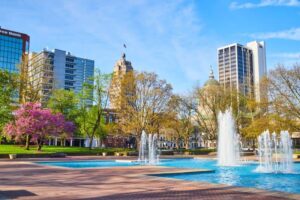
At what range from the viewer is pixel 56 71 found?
444 feet

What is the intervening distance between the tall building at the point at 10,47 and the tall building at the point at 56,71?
29.8 feet

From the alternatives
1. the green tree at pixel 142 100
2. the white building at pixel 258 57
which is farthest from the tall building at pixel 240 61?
the green tree at pixel 142 100

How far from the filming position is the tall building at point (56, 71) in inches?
2096

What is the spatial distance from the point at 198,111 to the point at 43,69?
2696 centimetres

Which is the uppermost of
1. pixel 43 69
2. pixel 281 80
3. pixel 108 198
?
pixel 43 69

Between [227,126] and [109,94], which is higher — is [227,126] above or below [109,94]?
below

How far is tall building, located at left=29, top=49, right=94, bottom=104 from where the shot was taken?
53250 mm

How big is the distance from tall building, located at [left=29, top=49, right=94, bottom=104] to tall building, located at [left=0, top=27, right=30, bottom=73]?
29.8 ft

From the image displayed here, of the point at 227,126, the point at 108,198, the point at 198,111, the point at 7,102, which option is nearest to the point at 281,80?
the point at 227,126

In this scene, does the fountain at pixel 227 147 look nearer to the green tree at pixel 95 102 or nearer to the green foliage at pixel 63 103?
the green tree at pixel 95 102

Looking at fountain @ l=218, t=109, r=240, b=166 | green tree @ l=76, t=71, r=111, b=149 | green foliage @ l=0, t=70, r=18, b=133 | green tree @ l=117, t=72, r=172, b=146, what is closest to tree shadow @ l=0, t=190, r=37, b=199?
fountain @ l=218, t=109, r=240, b=166

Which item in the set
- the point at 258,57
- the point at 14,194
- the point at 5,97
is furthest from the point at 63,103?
the point at 258,57

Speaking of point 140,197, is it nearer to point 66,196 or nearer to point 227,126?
point 66,196

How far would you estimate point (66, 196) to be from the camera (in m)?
10.1
